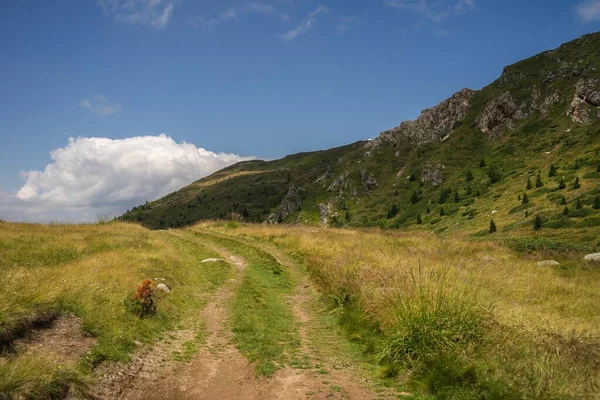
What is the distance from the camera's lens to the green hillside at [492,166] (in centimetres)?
6756

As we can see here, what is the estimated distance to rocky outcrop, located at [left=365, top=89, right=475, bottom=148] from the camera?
5689 inches

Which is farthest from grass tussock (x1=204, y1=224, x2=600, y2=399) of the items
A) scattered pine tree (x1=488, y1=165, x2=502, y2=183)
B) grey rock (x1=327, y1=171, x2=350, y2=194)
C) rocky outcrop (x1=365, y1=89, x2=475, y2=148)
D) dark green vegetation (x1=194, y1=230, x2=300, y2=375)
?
rocky outcrop (x1=365, y1=89, x2=475, y2=148)

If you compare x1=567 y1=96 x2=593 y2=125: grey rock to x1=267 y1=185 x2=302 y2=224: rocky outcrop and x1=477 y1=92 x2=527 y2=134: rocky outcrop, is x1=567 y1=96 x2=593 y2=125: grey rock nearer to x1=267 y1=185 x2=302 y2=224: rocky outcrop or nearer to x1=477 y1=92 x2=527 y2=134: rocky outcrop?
x1=477 y1=92 x2=527 y2=134: rocky outcrop

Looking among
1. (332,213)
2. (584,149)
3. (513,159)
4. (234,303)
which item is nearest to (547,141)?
(513,159)

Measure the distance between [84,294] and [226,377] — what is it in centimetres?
543

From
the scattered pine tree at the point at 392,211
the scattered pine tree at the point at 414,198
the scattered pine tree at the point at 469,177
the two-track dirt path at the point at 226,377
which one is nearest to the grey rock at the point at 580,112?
the scattered pine tree at the point at 469,177

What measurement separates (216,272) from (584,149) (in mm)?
94334

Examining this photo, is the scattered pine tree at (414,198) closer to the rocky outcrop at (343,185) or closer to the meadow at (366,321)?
the rocky outcrop at (343,185)

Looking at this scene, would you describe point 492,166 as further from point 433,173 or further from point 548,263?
point 548,263

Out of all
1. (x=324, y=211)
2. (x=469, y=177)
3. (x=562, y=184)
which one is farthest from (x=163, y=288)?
(x=324, y=211)

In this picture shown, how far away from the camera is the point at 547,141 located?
103 metres

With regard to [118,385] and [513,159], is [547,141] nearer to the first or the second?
[513,159]

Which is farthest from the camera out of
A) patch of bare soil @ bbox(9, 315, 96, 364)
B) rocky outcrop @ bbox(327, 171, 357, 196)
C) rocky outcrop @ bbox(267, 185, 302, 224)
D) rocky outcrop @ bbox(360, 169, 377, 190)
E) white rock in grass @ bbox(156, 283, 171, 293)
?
rocky outcrop @ bbox(267, 185, 302, 224)

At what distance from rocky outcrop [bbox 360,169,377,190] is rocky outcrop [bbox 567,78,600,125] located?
2327 inches
